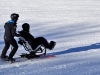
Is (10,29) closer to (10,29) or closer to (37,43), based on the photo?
(10,29)

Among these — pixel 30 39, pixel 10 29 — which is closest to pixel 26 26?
pixel 30 39

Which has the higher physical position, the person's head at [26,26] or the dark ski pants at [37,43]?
the person's head at [26,26]

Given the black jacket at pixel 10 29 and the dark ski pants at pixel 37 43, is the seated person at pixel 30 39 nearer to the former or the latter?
the dark ski pants at pixel 37 43

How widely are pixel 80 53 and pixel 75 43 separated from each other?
1932 millimetres

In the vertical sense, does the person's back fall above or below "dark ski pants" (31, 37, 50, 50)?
above

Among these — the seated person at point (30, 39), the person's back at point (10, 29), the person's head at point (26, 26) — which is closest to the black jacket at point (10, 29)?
the person's back at point (10, 29)

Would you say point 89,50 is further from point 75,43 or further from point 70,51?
point 75,43

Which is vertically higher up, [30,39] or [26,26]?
[26,26]

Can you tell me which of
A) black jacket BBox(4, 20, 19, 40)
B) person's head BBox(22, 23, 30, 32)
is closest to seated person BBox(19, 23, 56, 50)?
person's head BBox(22, 23, 30, 32)

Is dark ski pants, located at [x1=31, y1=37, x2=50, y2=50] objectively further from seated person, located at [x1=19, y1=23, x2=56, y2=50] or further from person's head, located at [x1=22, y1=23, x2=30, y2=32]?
person's head, located at [x1=22, y1=23, x2=30, y2=32]

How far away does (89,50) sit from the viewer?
352 inches

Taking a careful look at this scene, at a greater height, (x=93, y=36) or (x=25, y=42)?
(x=25, y=42)

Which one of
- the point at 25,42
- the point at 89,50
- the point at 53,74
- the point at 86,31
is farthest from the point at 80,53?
the point at 86,31

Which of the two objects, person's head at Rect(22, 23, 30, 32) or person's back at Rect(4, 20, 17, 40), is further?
person's head at Rect(22, 23, 30, 32)
